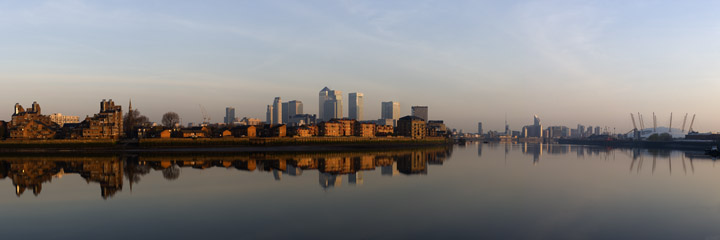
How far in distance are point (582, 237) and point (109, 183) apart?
41.0 meters

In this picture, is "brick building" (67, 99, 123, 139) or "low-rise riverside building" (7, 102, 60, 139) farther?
"brick building" (67, 99, 123, 139)

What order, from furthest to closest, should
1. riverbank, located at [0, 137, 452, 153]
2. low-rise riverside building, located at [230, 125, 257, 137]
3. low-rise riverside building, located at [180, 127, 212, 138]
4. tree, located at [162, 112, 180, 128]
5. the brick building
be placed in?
tree, located at [162, 112, 180, 128] < low-rise riverside building, located at [230, 125, 257, 137] < low-rise riverside building, located at [180, 127, 212, 138] < the brick building < riverbank, located at [0, 137, 452, 153]

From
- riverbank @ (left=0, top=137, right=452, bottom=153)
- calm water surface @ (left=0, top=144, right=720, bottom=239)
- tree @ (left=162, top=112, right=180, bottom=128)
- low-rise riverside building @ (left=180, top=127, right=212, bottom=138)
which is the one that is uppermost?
tree @ (left=162, top=112, right=180, bottom=128)

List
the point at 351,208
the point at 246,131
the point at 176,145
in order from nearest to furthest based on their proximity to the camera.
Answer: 1. the point at 351,208
2. the point at 176,145
3. the point at 246,131

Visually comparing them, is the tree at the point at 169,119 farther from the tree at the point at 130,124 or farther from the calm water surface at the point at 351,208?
the calm water surface at the point at 351,208

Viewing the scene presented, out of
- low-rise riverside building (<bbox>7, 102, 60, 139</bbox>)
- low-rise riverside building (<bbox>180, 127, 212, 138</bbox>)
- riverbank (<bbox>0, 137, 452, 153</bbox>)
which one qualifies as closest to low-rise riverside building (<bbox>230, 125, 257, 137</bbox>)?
low-rise riverside building (<bbox>180, 127, 212, 138</bbox>)

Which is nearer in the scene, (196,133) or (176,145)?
(176,145)

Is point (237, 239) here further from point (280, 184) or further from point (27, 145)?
point (27, 145)

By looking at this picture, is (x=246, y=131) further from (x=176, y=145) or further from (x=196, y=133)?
(x=176, y=145)

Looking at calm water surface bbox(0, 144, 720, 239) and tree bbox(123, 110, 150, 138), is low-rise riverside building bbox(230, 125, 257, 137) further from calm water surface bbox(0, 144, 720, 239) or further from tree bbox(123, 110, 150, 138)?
calm water surface bbox(0, 144, 720, 239)

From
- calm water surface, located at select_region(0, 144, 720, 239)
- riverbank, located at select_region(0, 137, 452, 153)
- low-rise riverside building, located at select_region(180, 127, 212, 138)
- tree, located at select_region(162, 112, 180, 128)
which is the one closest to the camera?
calm water surface, located at select_region(0, 144, 720, 239)

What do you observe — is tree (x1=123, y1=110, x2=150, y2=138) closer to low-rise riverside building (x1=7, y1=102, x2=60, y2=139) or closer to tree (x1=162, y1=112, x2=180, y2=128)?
tree (x1=162, y1=112, x2=180, y2=128)

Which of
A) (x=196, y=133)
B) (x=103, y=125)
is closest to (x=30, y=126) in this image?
(x=103, y=125)

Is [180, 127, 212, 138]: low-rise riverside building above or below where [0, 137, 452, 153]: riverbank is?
above
